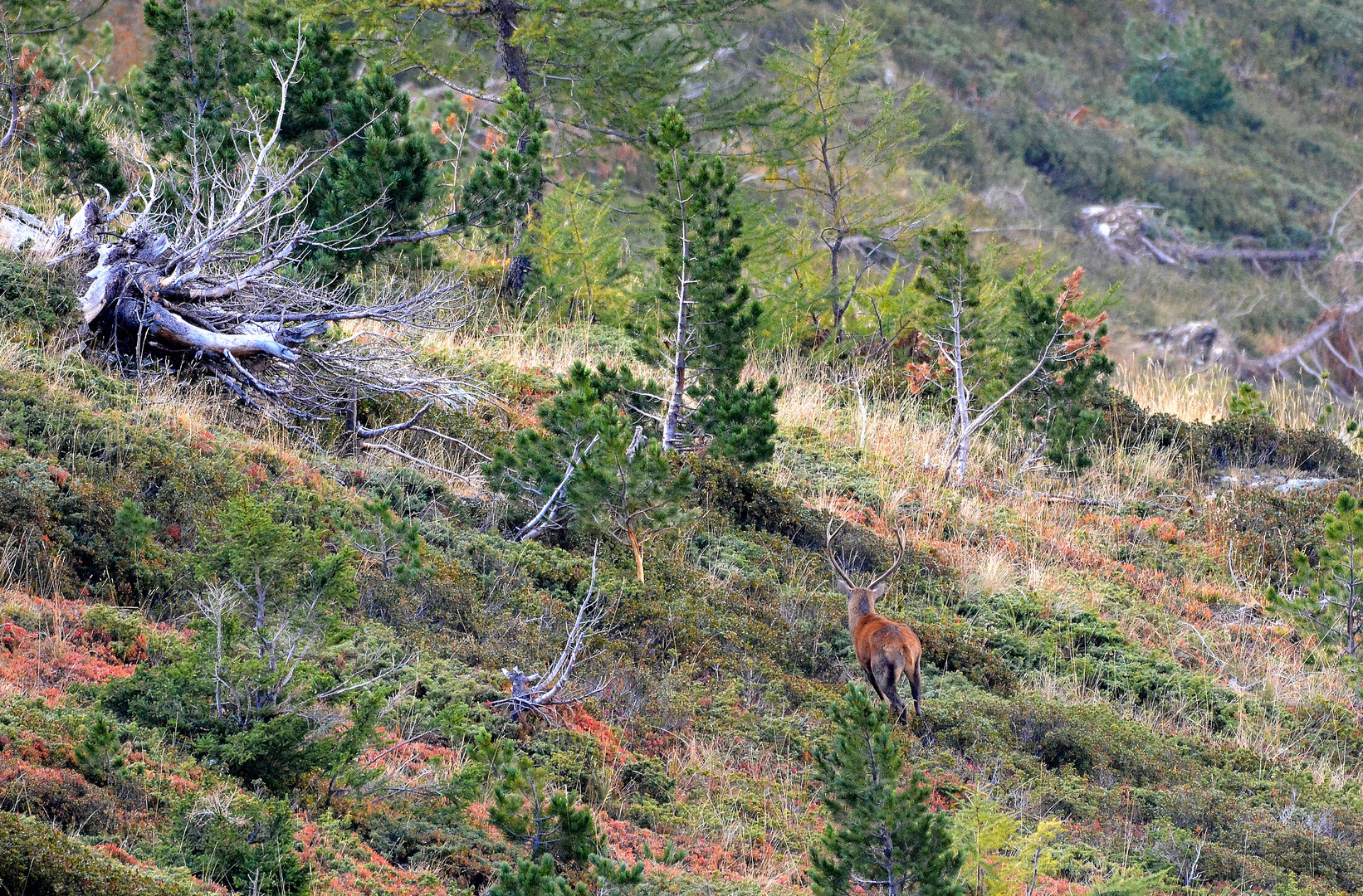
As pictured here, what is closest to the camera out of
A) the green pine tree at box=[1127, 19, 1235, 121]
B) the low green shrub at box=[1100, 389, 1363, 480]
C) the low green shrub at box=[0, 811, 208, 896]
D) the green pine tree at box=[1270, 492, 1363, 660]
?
the low green shrub at box=[0, 811, 208, 896]

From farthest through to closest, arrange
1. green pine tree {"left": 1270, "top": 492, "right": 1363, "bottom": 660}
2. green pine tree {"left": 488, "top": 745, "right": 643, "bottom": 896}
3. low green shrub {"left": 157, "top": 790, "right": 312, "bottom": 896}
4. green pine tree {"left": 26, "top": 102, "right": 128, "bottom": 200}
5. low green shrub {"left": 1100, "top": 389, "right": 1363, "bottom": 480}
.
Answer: low green shrub {"left": 1100, "top": 389, "right": 1363, "bottom": 480} < green pine tree {"left": 26, "top": 102, "right": 128, "bottom": 200} < green pine tree {"left": 1270, "top": 492, "right": 1363, "bottom": 660} < green pine tree {"left": 488, "top": 745, "right": 643, "bottom": 896} < low green shrub {"left": 157, "top": 790, "right": 312, "bottom": 896}

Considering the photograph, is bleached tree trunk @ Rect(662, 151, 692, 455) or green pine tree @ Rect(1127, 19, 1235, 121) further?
green pine tree @ Rect(1127, 19, 1235, 121)

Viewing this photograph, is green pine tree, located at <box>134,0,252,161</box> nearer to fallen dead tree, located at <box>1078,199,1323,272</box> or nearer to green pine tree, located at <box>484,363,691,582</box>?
green pine tree, located at <box>484,363,691,582</box>

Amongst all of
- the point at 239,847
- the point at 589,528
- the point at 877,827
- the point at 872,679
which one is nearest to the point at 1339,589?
the point at 872,679

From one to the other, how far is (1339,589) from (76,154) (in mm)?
8253

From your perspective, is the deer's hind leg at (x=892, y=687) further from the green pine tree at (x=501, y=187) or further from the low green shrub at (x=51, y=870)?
the green pine tree at (x=501, y=187)

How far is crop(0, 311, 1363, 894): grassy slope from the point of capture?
426 cm

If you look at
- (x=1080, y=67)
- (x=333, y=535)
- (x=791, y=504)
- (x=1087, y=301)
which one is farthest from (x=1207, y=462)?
(x=1080, y=67)

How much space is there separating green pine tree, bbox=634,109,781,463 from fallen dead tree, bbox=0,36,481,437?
4.55 feet

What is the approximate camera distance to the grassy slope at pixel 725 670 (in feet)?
14.0

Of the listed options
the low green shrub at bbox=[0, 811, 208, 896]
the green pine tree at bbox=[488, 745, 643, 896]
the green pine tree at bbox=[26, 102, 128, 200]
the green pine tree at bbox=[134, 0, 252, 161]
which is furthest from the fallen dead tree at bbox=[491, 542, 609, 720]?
the green pine tree at bbox=[134, 0, 252, 161]

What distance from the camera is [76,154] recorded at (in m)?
8.20

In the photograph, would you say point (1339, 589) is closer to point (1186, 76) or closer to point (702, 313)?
point (702, 313)

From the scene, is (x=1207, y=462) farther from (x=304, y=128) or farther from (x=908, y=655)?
(x=304, y=128)
